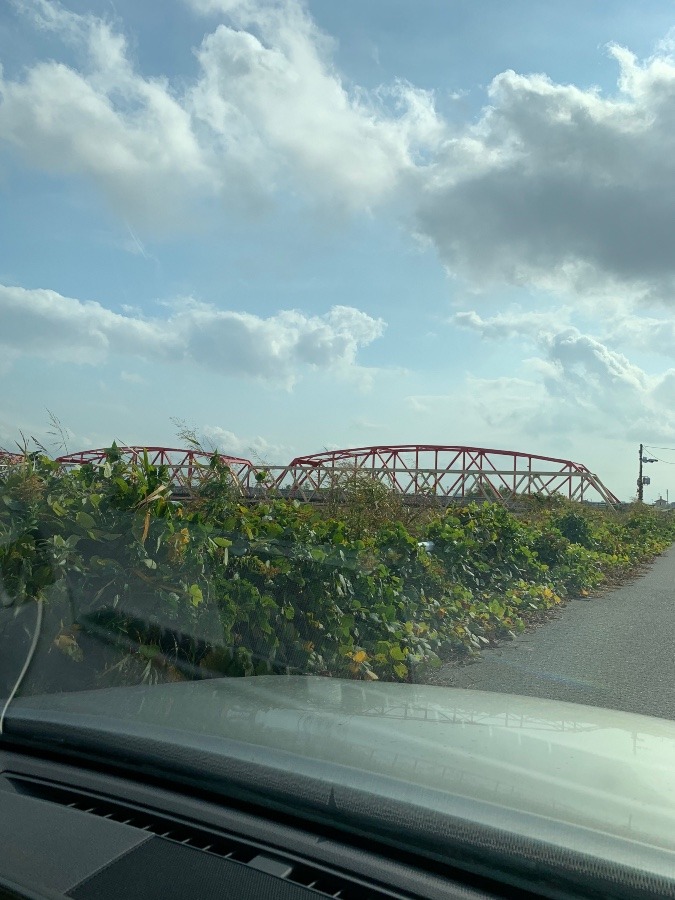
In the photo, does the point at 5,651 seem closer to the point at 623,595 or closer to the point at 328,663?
the point at 328,663

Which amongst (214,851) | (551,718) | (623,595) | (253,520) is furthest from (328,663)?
(623,595)

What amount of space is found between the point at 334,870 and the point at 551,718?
1692 mm

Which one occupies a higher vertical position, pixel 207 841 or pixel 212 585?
pixel 212 585

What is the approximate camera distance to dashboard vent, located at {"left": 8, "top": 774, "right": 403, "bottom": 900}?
6.15ft

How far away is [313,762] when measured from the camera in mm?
2400

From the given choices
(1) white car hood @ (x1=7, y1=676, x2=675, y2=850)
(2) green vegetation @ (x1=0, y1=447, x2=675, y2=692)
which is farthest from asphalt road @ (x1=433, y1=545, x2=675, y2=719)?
(1) white car hood @ (x1=7, y1=676, x2=675, y2=850)

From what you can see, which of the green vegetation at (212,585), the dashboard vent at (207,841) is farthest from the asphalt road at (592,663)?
the dashboard vent at (207,841)

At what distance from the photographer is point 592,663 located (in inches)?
298

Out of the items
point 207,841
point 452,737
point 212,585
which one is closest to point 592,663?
point 212,585

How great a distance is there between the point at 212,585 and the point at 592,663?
408cm

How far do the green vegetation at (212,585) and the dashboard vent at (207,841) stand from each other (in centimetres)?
203

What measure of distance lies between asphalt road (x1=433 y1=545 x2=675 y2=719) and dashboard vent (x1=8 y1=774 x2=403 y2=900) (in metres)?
4.53

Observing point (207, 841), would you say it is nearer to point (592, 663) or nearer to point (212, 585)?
point (212, 585)

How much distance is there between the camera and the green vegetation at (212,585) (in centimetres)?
455
